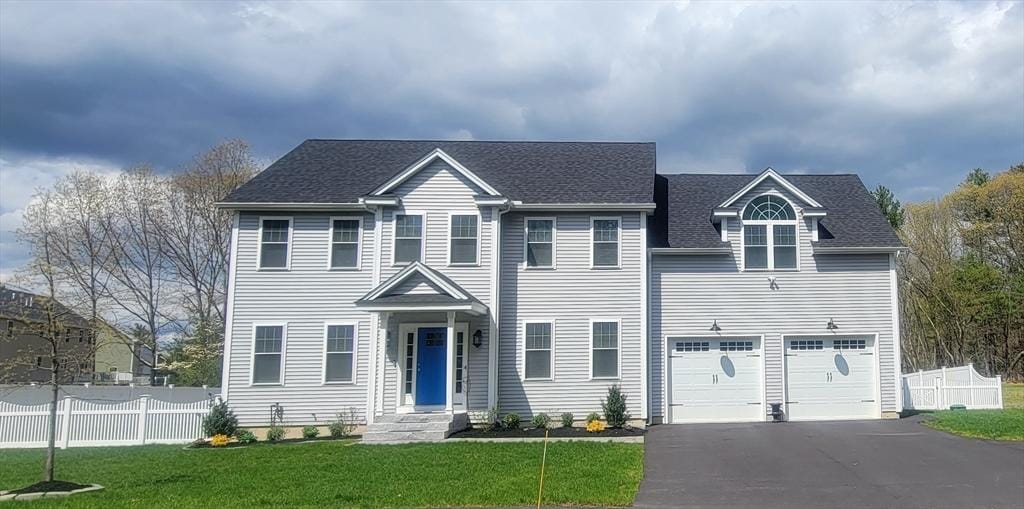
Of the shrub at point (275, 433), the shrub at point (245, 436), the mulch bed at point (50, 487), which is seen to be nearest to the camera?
the mulch bed at point (50, 487)

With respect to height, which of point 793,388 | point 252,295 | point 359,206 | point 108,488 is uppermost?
point 359,206

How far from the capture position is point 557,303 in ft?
60.5

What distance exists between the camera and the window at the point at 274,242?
61.1 feet

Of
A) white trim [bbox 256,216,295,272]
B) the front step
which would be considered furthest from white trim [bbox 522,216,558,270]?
white trim [bbox 256,216,295,272]

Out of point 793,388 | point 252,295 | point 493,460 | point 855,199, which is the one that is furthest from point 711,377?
point 252,295

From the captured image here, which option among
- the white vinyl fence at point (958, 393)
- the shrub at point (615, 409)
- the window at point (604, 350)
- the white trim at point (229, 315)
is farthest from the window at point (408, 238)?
the white vinyl fence at point (958, 393)

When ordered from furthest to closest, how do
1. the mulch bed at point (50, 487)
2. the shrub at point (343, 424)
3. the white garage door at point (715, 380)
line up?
the white garage door at point (715, 380), the shrub at point (343, 424), the mulch bed at point (50, 487)

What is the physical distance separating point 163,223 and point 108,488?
83.0 feet

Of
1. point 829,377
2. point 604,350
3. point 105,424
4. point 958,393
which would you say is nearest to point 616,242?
point 604,350

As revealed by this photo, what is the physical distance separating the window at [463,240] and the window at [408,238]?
81 cm

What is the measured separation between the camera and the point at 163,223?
33.6 metres

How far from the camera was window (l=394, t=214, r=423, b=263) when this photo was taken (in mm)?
18375

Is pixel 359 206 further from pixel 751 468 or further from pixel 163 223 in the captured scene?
pixel 163 223

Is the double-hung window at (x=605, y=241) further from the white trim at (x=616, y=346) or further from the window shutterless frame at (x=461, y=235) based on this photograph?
the window shutterless frame at (x=461, y=235)
